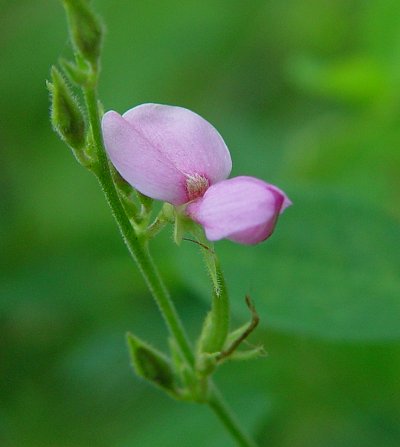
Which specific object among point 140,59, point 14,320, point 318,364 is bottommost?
point 318,364

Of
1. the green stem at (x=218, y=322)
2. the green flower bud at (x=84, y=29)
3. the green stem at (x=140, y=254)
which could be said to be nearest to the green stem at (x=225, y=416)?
the green stem at (x=140, y=254)

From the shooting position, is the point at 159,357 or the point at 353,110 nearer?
the point at 159,357

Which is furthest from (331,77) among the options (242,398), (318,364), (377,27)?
(242,398)

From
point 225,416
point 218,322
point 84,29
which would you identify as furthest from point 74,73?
point 225,416

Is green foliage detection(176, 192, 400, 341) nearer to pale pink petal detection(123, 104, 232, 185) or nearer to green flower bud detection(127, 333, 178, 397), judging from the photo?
green flower bud detection(127, 333, 178, 397)

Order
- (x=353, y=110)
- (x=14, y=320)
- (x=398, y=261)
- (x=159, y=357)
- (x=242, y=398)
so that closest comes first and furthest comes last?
(x=159, y=357) < (x=398, y=261) < (x=242, y=398) < (x=14, y=320) < (x=353, y=110)

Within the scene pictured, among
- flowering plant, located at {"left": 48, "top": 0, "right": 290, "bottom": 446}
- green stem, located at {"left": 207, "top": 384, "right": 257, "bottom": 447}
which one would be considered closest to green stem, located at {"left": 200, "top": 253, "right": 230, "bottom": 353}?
flowering plant, located at {"left": 48, "top": 0, "right": 290, "bottom": 446}

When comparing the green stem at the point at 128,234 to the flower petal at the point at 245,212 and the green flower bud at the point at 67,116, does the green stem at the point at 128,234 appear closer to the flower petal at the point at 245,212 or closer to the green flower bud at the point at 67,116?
the green flower bud at the point at 67,116

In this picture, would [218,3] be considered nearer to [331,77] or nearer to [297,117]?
[297,117]

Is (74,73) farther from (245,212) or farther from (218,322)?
(218,322)
